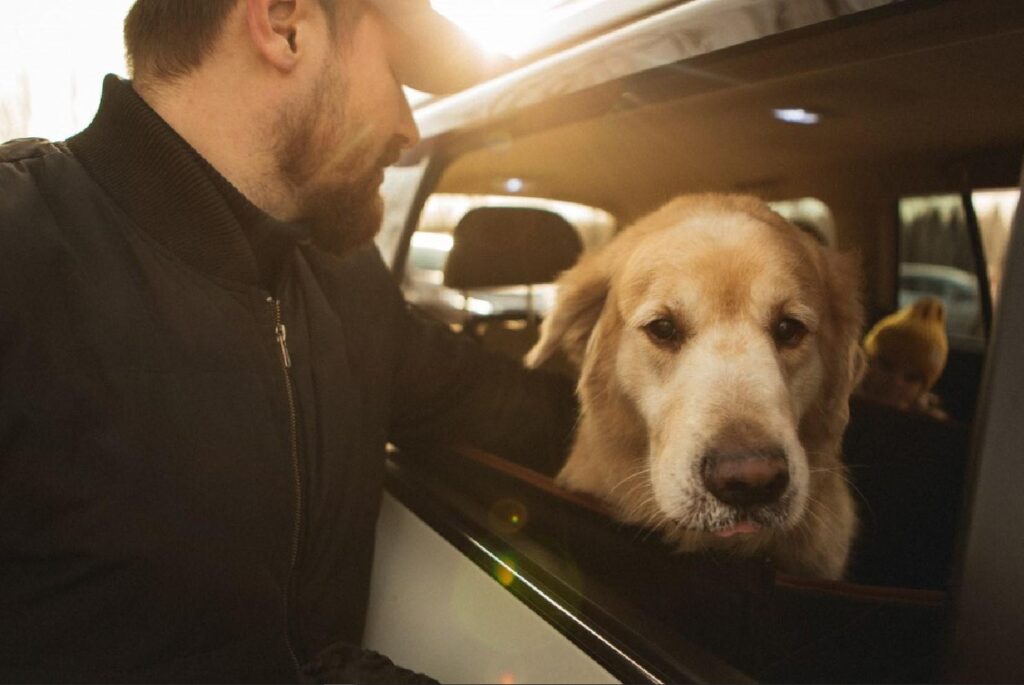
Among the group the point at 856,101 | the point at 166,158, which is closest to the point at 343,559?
the point at 166,158

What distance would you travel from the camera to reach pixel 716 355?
172cm

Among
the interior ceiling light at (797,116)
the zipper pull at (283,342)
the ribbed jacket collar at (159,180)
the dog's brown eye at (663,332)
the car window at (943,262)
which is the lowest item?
the zipper pull at (283,342)

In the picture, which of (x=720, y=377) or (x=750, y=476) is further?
(x=720, y=377)

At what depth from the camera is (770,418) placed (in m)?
1.53

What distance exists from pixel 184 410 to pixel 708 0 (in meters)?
1.36

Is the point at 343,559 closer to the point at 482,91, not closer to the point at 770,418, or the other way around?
the point at 770,418

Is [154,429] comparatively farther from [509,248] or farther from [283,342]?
[509,248]

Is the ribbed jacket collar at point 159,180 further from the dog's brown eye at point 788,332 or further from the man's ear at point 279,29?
the dog's brown eye at point 788,332

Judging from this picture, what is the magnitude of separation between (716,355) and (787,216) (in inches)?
32.0

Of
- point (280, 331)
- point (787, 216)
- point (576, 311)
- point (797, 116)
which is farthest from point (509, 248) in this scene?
point (280, 331)

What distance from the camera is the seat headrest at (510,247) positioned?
295 centimetres

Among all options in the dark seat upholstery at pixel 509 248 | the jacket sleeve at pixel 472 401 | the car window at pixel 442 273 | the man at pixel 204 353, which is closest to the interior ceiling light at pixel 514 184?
the car window at pixel 442 273

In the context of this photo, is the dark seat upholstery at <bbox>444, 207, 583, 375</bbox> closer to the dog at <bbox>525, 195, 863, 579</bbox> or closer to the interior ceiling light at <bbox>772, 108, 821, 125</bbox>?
the dog at <bbox>525, 195, 863, 579</bbox>

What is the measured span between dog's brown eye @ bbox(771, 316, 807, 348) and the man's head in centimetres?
117
